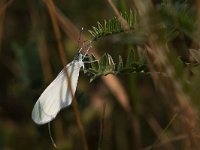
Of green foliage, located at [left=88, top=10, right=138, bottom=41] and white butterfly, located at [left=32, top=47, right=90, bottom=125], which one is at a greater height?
green foliage, located at [left=88, top=10, right=138, bottom=41]

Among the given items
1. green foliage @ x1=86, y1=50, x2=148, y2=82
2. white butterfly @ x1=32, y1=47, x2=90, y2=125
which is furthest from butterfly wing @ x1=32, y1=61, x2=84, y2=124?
green foliage @ x1=86, y1=50, x2=148, y2=82

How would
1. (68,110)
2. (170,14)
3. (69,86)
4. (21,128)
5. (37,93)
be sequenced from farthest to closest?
(21,128) → (68,110) → (37,93) → (69,86) → (170,14)

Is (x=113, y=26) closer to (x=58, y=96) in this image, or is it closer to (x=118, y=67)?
(x=118, y=67)

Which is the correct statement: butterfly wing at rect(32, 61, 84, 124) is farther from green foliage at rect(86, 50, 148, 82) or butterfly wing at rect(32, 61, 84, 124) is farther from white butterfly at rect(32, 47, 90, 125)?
green foliage at rect(86, 50, 148, 82)

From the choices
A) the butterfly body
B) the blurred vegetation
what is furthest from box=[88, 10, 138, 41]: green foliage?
the butterfly body

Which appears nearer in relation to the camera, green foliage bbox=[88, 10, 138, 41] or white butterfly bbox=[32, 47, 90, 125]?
green foliage bbox=[88, 10, 138, 41]

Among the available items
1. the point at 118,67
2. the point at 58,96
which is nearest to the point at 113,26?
the point at 118,67

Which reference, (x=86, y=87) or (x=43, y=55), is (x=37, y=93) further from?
(x=86, y=87)

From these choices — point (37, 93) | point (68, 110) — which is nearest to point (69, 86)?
point (37, 93)
